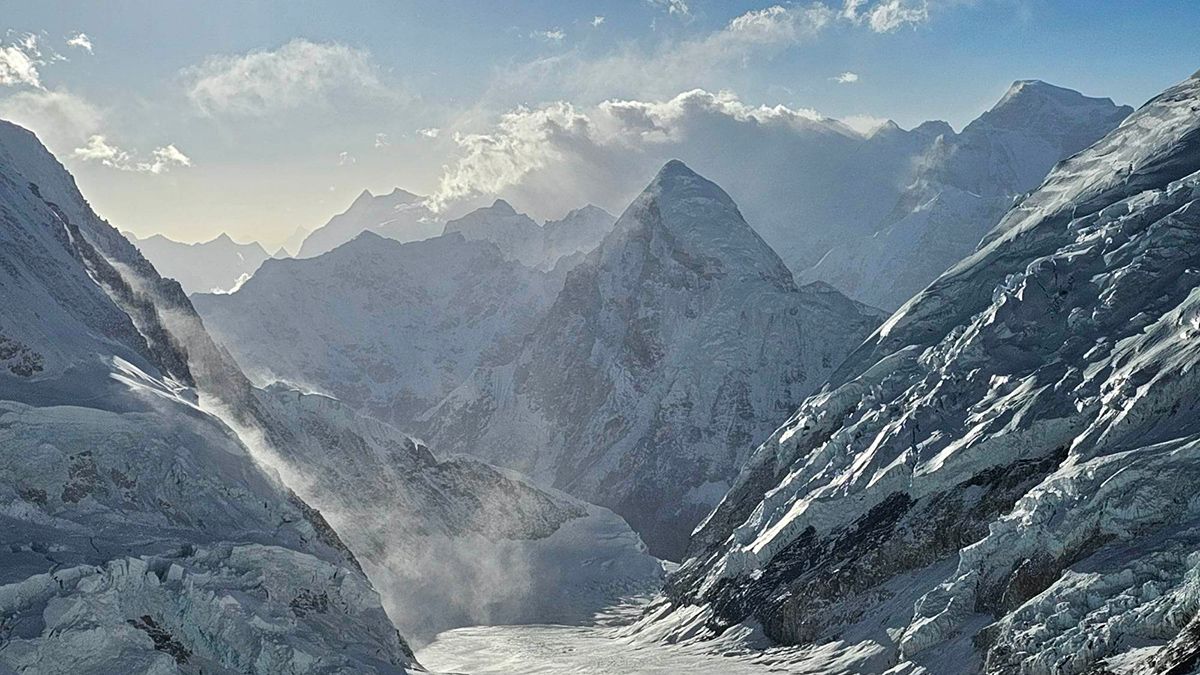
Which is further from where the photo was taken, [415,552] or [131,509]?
→ [415,552]

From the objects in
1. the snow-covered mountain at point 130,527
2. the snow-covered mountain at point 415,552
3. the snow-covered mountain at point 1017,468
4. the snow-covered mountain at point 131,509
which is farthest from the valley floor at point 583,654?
the snow-covered mountain at point 130,527

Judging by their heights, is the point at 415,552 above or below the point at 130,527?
above

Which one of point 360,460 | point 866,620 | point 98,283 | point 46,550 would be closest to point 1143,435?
point 866,620

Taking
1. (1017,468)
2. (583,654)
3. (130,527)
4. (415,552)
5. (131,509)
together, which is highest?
(415,552)

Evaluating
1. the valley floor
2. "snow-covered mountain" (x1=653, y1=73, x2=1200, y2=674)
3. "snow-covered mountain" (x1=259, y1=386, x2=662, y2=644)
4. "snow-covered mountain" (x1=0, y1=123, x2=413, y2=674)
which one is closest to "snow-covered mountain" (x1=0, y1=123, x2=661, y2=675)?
"snow-covered mountain" (x1=0, y1=123, x2=413, y2=674)

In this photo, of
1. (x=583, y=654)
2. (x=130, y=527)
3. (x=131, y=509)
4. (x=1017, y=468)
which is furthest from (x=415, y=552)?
(x=1017, y=468)

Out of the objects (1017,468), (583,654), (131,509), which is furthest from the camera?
(583,654)

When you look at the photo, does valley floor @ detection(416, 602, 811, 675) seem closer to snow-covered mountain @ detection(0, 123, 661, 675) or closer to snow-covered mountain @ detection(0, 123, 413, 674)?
snow-covered mountain @ detection(0, 123, 661, 675)

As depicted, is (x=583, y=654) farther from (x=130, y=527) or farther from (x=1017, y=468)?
(x=130, y=527)
